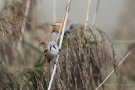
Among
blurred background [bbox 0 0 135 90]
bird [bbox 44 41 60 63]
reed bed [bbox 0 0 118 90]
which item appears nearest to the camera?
reed bed [bbox 0 0 118 90]

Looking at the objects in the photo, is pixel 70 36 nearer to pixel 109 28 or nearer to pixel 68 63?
pixel 68 63

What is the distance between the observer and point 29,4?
2.90 m

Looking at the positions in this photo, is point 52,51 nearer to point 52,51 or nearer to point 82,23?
point 52,51

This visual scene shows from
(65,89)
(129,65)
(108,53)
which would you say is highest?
(108,53)

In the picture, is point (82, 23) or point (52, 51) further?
point (82, 23)

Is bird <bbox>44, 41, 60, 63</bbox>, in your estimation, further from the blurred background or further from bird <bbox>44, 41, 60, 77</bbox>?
the blurred background

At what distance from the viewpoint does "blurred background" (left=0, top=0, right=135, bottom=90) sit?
8.30 ft

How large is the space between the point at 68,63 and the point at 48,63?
118 millimetres

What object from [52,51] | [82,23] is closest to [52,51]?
[52,51]

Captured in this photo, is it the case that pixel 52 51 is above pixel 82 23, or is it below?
above

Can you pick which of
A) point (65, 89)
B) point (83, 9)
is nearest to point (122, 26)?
point (83, 9)

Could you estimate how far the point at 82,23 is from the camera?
3.53m

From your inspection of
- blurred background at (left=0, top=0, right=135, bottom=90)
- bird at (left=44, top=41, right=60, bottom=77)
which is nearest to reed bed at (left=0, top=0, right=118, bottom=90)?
bird at (left=44, top=41, right=60, bottom=77)

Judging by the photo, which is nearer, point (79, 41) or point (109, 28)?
point (79, 41)
